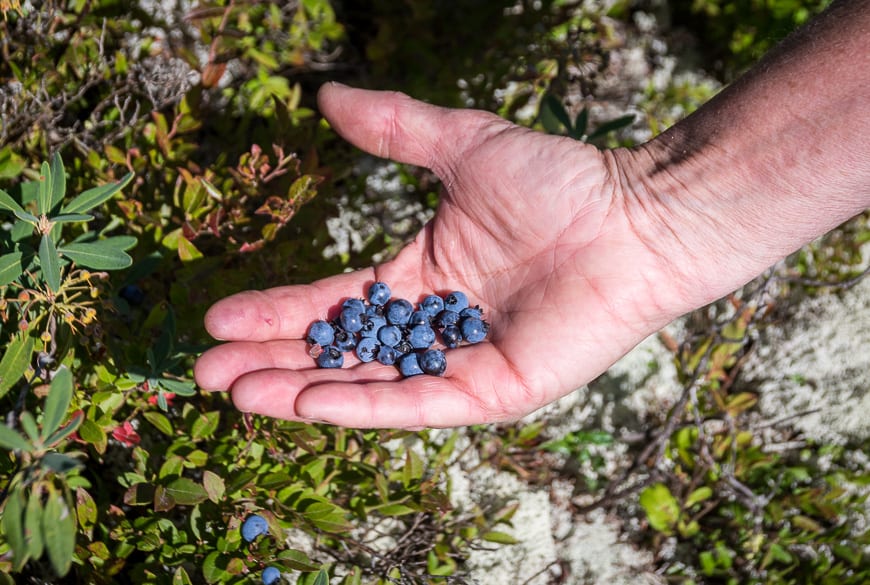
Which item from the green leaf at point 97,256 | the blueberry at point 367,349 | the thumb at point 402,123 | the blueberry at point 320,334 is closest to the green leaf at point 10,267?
the green leaf at point 97,256

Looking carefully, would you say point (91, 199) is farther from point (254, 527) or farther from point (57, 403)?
point (254, 527)

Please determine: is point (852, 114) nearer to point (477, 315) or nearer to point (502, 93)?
point (477, 315)

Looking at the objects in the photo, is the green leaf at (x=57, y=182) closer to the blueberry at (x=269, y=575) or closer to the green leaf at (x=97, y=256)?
the green leaf at (x=97, y=256)

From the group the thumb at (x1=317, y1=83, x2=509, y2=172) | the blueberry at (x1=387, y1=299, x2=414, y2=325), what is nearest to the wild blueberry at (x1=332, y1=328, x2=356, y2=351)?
the blueberry at (x1=387, y1=299, x2=414, y2=325)

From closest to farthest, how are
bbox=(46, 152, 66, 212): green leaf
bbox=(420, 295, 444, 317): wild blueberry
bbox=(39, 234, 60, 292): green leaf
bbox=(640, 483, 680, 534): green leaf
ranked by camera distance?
1. bbox=(39, 234, 60, 292): green leaf
2. bbox=(46, 152, 66, 212): green leaf
3. bbox=(420, 295, 444, 317): wild blueberry
4. bbox=(640, 483, 680, 534): green leaf

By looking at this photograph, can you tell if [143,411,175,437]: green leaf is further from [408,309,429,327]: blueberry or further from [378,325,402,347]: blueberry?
[408,309,429,327]: blueberry
